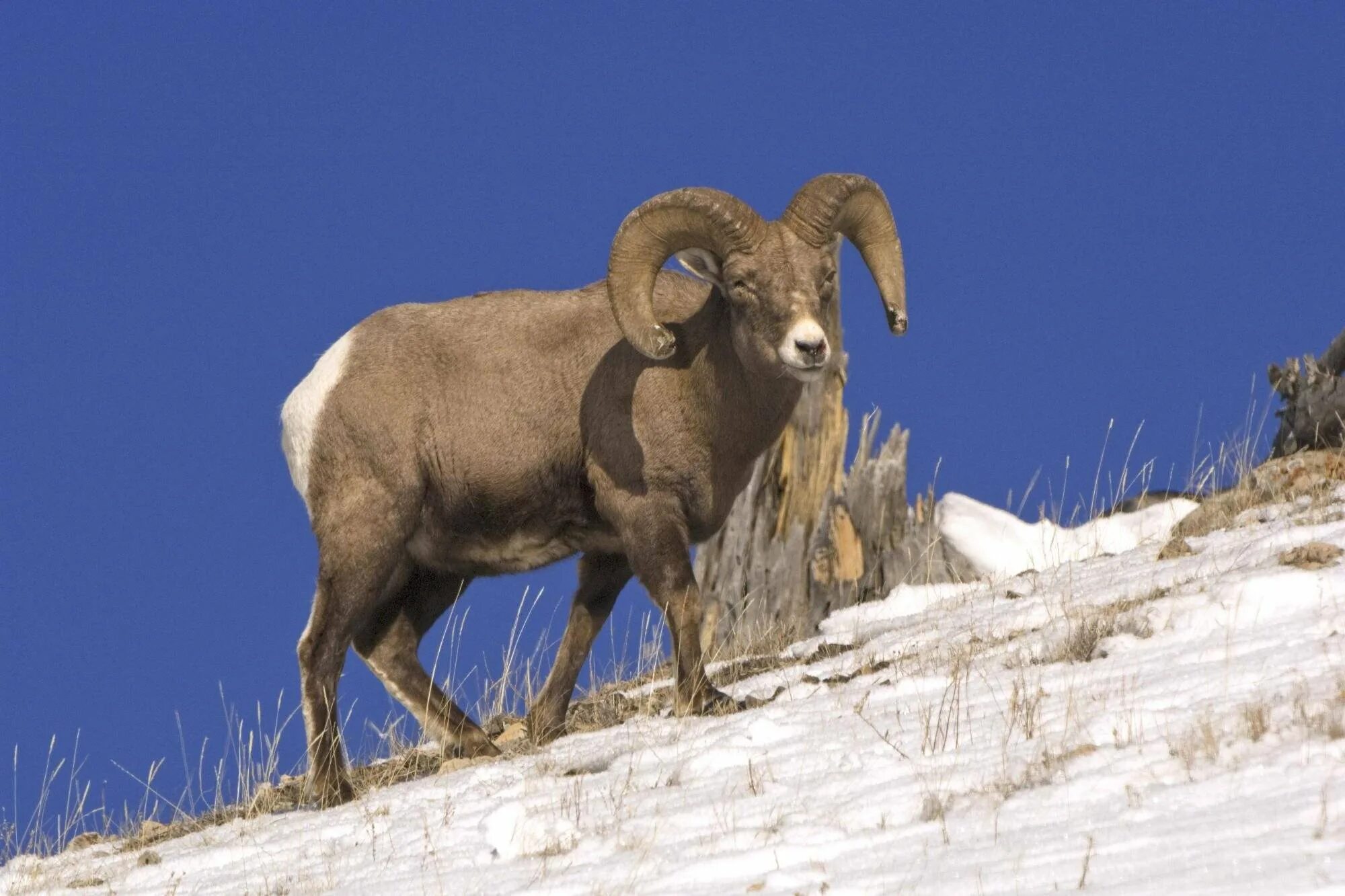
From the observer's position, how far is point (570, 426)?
31.4 ft

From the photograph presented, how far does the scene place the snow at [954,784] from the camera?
179 inches

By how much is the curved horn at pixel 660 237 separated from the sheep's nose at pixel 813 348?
0.82m

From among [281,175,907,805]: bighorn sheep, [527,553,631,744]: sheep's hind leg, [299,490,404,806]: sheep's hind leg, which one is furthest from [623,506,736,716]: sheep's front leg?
[299,490,404,806]: sheep's hind leg

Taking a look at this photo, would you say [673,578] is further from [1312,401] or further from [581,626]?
[1312,401]

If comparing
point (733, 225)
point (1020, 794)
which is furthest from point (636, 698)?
point (1020, 794)

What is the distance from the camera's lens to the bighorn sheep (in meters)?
9.22

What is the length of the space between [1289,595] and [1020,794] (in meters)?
2.91

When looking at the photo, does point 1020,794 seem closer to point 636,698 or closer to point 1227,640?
point 1227,640

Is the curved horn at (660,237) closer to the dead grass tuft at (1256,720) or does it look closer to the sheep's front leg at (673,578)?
the sheep's front leg at (673,578)

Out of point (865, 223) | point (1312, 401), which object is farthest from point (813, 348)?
point (1312, 401)

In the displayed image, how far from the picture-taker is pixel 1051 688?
6980 millimetres

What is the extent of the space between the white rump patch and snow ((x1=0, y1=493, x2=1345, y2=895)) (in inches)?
83.1

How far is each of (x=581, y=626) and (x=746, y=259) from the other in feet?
8.31

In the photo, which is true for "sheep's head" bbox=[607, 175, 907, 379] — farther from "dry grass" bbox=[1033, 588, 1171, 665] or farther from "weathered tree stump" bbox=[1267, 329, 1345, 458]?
"weathered tree stump" bbox=[1267, 329, 1345, 458]
